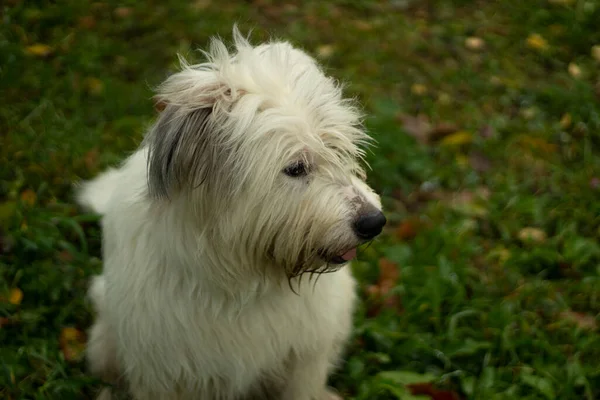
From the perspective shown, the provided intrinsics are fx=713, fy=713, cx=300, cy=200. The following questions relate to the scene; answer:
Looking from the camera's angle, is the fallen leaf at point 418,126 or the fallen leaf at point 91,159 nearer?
the fallen leaf at point 91,159

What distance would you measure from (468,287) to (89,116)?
2.52 m

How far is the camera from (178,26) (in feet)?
17.2

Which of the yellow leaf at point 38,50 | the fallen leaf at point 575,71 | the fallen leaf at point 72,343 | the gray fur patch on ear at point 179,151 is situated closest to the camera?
the gray fur patch on ear at point 179,151

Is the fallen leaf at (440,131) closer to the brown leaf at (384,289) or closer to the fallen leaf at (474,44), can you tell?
the fallen leaf at (474,44)

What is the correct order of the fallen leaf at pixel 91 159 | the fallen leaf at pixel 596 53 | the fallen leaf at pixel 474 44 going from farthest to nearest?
the fallen leaf at pixel 474 44, the fallen leaf at pixel 596 53, the fallen leaf at pixel 91 159

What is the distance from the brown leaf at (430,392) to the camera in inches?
121

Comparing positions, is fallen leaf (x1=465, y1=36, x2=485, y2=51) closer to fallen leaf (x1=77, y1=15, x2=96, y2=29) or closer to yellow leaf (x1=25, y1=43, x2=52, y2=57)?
fallen leaf (x1=77, y1=15, x2=96, y2=29)

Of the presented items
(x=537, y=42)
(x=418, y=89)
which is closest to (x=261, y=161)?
(x=418, y=89)

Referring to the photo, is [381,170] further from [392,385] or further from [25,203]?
[25,203]

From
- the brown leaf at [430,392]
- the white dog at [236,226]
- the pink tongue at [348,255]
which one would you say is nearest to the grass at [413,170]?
the brown leaf at [430,392]

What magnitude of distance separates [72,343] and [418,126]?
257cm

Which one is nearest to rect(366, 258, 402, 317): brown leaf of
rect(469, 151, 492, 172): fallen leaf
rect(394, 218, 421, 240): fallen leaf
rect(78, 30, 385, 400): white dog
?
rect(394, 218, 421, 240): fallen leaf

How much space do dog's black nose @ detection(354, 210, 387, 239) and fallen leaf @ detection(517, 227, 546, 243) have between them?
73.0 inches

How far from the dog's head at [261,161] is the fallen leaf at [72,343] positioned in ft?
4.03
